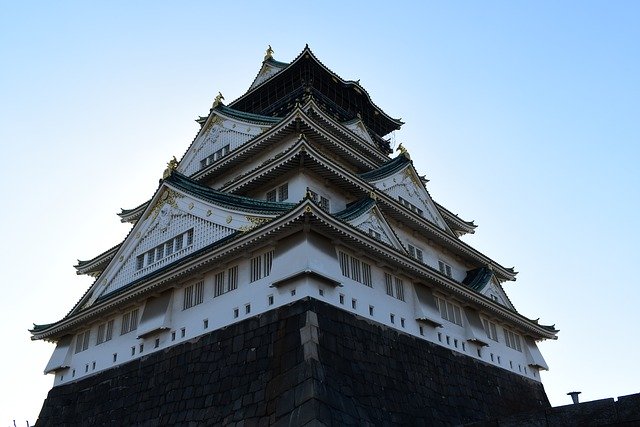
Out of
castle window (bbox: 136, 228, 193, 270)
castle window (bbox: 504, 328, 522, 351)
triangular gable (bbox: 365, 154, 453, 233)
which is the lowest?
castle window (bbox: 504, 328, 522, 351)

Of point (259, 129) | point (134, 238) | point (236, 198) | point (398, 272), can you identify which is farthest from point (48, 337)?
point (398, 272)

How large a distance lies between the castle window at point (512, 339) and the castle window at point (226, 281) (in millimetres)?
14793

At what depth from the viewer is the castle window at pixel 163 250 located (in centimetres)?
2367

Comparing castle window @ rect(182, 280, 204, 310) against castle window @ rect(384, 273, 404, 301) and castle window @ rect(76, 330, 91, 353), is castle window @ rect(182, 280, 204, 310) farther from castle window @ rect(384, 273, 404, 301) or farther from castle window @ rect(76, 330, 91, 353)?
castle window @ rect(384, 273, 404, 301)

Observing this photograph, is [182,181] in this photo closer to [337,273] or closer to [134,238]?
[134,238]

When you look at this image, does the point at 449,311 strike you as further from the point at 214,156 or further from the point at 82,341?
the point at 82,341

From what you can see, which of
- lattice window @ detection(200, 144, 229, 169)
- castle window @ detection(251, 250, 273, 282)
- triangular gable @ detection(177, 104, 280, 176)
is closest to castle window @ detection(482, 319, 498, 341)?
castle window @ detection(251, 250, 273, 282)

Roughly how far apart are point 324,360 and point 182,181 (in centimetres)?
1160

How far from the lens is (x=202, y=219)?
2309 centimetres

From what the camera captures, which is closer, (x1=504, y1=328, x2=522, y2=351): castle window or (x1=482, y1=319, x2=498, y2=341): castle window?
(x1=482, y1=319, x2=498, y2=341): castle window

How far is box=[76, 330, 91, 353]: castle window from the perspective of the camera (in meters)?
25.4

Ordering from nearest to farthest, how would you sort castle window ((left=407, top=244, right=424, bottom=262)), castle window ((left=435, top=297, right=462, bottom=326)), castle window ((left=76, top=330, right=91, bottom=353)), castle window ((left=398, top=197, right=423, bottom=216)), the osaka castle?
the osaka castle
castle window ((left=435, top=297, right=462, bottom=326))
castle window ((left=76, top=330, right=91, bottom=353))
castle window ((left=407, top=244, right=424, bottom=262))
castle window ((left=398, top=197, right=423, bottom=216))

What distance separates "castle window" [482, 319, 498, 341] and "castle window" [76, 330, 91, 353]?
17288 millimetres

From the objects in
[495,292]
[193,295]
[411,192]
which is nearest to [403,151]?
[411,192]
